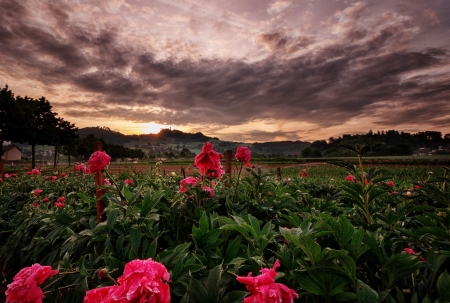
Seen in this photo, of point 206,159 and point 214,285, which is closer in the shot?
point 214,285

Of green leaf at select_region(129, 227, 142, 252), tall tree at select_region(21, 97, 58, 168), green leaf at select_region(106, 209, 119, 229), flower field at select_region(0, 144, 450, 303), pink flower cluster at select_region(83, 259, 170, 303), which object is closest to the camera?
pink flower cluster at select_region(83, 259, 170, 303)

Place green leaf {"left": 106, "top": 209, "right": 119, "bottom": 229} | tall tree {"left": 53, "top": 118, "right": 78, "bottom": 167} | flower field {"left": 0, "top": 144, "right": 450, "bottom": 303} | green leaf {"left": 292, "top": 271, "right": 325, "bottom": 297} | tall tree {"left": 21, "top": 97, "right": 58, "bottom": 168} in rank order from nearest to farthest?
flower field {"left": 0, "top": 144, "right": 450, "bottom": 303} → green leaf {"left": 292, "top": 271, "right": 325, "bottom": 297} → green leaf {"left": 106, "top": 209, "right": 119, "bottom": 229} → tall tree {"left": 21, "top": 97, "right": 58, "bottom": 168} → tall tree {"left": 53, "top": 118, "right": 78, "bottom": 167}

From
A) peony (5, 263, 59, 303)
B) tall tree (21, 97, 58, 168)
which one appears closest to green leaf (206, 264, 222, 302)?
peony (5, 263, 59, 303)

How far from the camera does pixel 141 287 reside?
2.14ft

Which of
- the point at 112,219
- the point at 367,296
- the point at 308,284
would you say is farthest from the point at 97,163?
the point at 367,296

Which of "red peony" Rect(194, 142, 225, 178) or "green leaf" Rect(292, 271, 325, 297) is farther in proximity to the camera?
"red peony" Rect(194, 142, 225, 178)

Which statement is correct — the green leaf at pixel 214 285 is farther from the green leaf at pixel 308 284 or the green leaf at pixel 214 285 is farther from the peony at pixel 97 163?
the peony at pixel 97 163

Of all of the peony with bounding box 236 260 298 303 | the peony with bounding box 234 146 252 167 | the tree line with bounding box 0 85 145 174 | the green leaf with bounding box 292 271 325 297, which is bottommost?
the green leaf with bounding box 292 271 325 297

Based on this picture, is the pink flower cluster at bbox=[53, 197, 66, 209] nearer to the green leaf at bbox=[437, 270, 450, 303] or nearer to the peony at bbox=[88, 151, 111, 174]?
the peony at bbox=[88, 151, 111, 174]

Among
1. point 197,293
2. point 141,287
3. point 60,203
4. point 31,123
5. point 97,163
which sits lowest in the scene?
point 60,203

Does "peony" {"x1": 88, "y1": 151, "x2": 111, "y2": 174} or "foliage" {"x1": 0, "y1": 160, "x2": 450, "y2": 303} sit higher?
"peony" {"x1": 88, "y1": 151, "x2": 111, "y2": 174}

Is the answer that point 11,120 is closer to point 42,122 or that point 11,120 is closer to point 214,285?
point 42,122

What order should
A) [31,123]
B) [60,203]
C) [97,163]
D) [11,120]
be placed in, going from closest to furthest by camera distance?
[97,163] < [60,203] < [11,120] < [31,123]

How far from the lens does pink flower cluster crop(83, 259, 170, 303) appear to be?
649 mm
